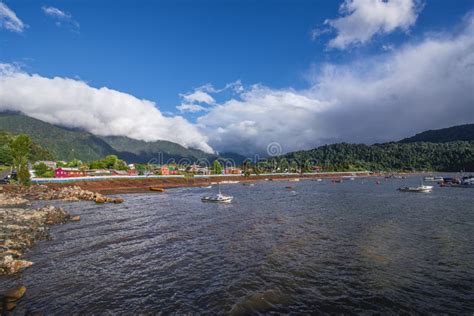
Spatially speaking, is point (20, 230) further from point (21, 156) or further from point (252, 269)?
point (21, 156)

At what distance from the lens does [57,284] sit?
21438 mm

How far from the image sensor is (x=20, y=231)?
1415 inches

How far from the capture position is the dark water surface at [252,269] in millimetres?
18792

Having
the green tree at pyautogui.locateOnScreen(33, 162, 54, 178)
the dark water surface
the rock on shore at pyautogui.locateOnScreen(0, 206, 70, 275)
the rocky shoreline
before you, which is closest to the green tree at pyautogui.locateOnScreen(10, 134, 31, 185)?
the green tree at pyautogui.locateOnScreen(33, 162, 54, 178)

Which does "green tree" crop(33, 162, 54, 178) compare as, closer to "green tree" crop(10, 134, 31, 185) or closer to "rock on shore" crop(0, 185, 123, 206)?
"green tree" crop(10, 134, 31, 185)

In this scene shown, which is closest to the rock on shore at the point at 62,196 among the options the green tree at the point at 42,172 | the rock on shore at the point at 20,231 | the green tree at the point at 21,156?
the green tree at the point at 21,156

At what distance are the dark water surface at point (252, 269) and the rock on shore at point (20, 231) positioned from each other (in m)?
1.32

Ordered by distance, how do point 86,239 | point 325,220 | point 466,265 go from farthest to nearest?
point 325,220, point 86,239, point 466,265

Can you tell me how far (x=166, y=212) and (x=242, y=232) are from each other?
24.5 metres

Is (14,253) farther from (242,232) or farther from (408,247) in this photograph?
(408,247)

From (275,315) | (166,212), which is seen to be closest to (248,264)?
(275,315)

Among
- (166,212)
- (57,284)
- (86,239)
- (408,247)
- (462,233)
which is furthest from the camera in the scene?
(166,212)

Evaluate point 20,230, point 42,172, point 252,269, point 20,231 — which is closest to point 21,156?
point 42,172

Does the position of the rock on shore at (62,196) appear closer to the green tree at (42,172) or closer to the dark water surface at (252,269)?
the dark water surface at (252,269)
